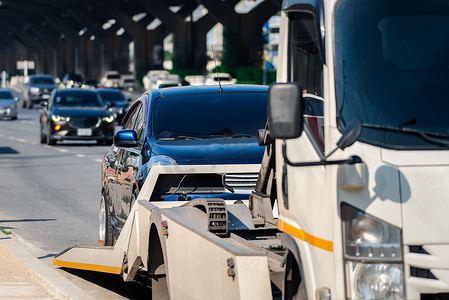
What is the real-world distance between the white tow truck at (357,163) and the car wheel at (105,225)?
187 inches

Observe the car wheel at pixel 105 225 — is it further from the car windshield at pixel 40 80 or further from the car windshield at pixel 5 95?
the car windshield at pixel 40 80

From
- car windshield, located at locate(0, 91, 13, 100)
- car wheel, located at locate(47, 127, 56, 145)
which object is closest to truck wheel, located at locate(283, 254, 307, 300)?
car wheel, located at locate(47, 127, 56, 145)

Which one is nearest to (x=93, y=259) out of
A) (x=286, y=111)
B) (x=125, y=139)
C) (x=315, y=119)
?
(x=125, y=139)

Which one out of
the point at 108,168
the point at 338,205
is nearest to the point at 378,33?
the point at 338,205

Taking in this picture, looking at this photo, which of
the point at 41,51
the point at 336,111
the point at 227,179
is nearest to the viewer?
the point at 336,111

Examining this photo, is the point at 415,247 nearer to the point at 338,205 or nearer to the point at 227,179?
the point at 338,205

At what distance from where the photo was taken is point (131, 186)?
33.0 feet

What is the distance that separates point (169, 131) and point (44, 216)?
5592 mm

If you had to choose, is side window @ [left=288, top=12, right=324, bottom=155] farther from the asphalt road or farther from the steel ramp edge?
the asphalt road

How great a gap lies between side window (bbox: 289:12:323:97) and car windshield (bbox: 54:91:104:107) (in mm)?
28199

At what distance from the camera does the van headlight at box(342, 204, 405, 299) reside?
4535 millimetres

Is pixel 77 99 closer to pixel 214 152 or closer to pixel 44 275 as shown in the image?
pixel 214 152

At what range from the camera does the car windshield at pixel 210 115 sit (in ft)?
34.1

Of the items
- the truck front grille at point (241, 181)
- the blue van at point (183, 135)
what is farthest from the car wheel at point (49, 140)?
the truck front grille at point (241, 181)
